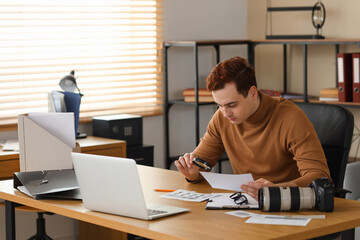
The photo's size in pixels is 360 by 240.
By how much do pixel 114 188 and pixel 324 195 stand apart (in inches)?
28.7

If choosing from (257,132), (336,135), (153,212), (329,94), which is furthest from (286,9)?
(153,212)

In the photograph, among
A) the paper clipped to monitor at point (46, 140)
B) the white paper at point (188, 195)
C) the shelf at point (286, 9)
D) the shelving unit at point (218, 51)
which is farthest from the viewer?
the shelf at point (286, 9)

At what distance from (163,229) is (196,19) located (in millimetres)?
3444

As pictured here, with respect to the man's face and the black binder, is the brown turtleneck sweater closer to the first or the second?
the man's face

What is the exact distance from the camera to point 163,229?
7.00 feet

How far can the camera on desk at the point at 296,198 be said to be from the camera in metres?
2.32

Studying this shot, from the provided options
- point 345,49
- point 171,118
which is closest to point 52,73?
point 171,118

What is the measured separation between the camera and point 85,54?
472cm

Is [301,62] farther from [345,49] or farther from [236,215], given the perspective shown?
[236,215]

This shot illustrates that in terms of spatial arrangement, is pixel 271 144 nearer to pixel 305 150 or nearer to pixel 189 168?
pixel 305 150

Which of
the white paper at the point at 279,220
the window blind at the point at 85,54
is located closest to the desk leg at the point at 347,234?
the white paper at the point at 279,220

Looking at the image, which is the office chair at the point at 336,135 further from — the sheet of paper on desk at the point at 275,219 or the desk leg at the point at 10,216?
the desk leg at the point at 10,216

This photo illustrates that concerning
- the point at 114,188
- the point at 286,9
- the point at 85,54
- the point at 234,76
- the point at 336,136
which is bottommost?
the point at 114,188

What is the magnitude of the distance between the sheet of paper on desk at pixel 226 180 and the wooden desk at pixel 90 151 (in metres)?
1.58
